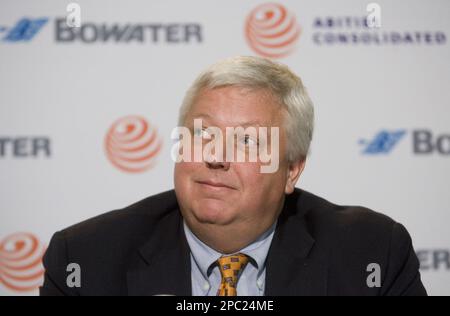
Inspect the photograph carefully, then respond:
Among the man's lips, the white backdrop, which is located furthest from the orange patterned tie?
the white backdrop

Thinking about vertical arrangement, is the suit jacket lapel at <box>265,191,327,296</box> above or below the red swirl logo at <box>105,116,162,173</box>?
below

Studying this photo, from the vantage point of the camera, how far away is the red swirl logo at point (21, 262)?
2.56m

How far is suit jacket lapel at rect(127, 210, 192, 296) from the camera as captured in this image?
1.81m

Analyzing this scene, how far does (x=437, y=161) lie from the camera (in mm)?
2631

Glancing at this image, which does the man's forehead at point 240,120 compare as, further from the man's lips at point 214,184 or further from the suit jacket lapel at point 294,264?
the suit jacket lapel at point 294,264

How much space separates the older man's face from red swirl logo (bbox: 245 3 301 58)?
2.65 ft

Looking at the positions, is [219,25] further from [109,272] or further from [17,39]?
[109,272]

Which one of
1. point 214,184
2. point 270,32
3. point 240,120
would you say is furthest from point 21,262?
point 270,32

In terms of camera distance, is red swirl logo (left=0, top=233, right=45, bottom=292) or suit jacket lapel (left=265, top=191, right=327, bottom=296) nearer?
suit jacket lapel (left=265, top=191, right=327, bottom=296)

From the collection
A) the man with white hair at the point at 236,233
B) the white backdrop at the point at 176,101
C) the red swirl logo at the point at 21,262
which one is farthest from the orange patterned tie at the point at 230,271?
the red swirl logo at the point at 21,262

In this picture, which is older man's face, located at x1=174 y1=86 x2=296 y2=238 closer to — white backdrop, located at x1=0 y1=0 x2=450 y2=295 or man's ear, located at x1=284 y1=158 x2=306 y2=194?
man's ear, located at x1=284 y1=158 x2=306 y2=194

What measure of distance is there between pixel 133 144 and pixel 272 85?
2.94 ft
